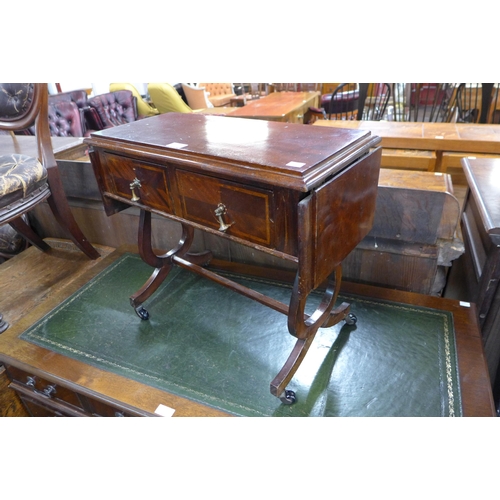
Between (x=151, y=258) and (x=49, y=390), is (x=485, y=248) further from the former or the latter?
(x=49, y=390)

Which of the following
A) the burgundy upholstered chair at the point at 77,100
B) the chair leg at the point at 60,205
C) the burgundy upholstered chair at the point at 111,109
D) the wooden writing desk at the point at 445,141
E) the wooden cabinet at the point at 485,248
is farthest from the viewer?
the burgundy upholstered chair at the point at 111,109

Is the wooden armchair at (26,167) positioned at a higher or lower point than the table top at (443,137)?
higher

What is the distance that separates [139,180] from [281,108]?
3158mm

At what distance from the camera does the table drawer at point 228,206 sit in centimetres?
90

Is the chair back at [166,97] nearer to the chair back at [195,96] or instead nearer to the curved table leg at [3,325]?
the chair back at [195,96]

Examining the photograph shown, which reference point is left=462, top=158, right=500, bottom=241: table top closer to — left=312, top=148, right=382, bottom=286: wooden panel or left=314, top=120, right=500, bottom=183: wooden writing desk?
left=312, top=148, right=382, bottom=286: wooden panel

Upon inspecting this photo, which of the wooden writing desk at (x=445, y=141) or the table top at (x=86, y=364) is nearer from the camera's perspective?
the table top at (x=86, y=364)

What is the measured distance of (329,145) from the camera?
0.94 metres

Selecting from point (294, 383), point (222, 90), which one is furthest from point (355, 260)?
point (222, 90)

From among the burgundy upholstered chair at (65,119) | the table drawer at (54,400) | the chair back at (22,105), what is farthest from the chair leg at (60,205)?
the burgundy upholstered chair at (65,119)

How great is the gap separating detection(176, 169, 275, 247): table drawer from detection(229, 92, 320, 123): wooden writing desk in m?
2.73

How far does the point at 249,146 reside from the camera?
992 mm

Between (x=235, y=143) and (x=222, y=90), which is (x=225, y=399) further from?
(x=222, y=90)

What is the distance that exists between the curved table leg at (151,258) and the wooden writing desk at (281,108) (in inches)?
91.0
